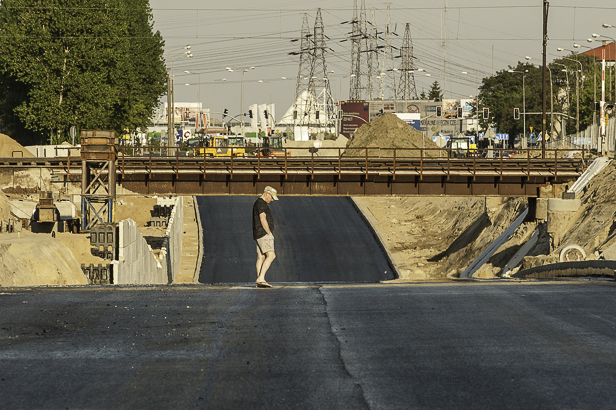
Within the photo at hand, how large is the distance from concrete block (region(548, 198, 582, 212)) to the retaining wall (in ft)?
71.4

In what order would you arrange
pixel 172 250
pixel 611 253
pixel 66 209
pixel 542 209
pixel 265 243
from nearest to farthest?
pixel 265 243 < pixel 611 253 < pixel 172 250 < pixel 542 209 < pixel 66 209

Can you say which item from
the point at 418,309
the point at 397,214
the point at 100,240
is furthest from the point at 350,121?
the point at 418,309

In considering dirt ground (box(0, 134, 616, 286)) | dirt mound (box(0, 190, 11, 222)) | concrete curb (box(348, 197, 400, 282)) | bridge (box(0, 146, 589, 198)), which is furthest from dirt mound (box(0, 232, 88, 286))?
concrete curb (box(348, 197, 400, 282))

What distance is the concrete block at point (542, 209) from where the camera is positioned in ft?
147

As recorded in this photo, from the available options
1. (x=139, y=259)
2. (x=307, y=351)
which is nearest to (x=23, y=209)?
(x=139, y=259)

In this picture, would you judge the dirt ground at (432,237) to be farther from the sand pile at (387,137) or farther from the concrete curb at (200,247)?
the concrete curb at (200,247)

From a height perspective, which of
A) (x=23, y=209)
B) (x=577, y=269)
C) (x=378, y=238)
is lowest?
(x=378, y=238)

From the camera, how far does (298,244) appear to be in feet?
186

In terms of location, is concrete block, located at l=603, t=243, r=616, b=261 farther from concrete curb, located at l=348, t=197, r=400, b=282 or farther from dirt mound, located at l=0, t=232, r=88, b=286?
concrete curb, located at l=348, t=197, r=400, b=282

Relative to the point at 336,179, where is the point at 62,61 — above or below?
above

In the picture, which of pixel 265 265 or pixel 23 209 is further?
pixel 23 209

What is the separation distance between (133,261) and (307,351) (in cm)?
2099

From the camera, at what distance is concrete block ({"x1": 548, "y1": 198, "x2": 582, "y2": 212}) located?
133 ft

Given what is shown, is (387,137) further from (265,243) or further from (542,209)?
(265,243)
